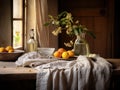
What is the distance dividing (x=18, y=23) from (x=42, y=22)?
0.38m

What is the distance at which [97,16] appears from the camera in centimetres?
452

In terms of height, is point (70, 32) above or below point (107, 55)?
above

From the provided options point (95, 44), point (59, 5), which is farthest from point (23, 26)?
point (95, 44)

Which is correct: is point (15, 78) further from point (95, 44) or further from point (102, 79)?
point (95, 44)

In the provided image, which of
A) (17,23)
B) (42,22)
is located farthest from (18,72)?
(42,22)

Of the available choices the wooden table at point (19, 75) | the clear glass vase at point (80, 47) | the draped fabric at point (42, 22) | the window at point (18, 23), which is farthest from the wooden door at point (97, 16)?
the wooden table at point (19, 75)

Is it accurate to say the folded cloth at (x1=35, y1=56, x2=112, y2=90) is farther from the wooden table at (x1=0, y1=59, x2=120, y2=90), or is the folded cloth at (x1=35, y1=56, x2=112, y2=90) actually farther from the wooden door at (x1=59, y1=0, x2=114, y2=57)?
the wooden door at (x1=59, y1=0, x2=114, y2=57)

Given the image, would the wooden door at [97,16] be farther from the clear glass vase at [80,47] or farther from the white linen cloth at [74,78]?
the white linen cloth at [74,78]

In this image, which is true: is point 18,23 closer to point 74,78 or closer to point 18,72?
point 18,72

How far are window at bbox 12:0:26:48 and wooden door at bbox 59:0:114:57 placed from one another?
83 centimetres

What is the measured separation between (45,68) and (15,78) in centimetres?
20

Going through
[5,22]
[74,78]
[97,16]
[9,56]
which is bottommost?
[74,78]

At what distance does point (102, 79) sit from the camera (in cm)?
169

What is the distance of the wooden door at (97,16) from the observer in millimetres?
4488
